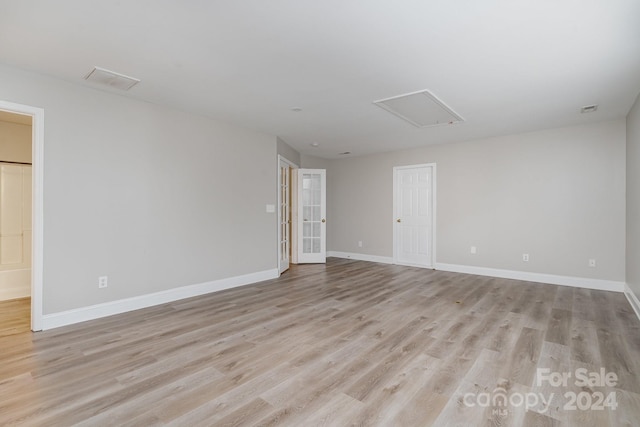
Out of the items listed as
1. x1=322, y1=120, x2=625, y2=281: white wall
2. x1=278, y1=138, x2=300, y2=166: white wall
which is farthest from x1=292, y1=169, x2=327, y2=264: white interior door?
x1=322, y1=120, x2=625, y2=281: white wall

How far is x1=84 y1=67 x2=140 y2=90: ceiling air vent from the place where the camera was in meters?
2.87

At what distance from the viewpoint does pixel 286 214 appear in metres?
6.17

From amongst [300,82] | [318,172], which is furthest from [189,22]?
[318,172]

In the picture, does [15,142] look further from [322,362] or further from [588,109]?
[588,109]

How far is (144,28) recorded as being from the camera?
219cm

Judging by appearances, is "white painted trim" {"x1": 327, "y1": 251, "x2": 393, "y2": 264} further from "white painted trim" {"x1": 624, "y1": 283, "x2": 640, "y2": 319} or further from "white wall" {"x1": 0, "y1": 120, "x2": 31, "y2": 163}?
"white wall" {"x1": 0, "y1": 120, "x2": 31, "y2": 163}

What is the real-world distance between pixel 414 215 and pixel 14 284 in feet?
21.7

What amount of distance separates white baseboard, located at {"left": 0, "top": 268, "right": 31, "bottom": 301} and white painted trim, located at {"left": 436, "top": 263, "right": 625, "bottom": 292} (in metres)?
6.66

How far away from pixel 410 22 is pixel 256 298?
11.3 feet

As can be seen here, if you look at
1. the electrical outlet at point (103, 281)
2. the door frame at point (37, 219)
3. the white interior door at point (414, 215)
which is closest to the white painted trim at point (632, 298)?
the white interior door at point (414, 215)

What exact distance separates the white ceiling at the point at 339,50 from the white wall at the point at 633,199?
32 cm

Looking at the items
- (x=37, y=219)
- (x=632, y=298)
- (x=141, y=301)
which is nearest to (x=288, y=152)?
(x=141, y=301)

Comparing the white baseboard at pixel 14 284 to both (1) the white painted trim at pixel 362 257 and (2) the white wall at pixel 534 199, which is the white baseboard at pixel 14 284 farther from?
(2) the white wall at pixel 534 199

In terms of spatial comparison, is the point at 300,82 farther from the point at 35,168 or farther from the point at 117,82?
the point at 35,168
